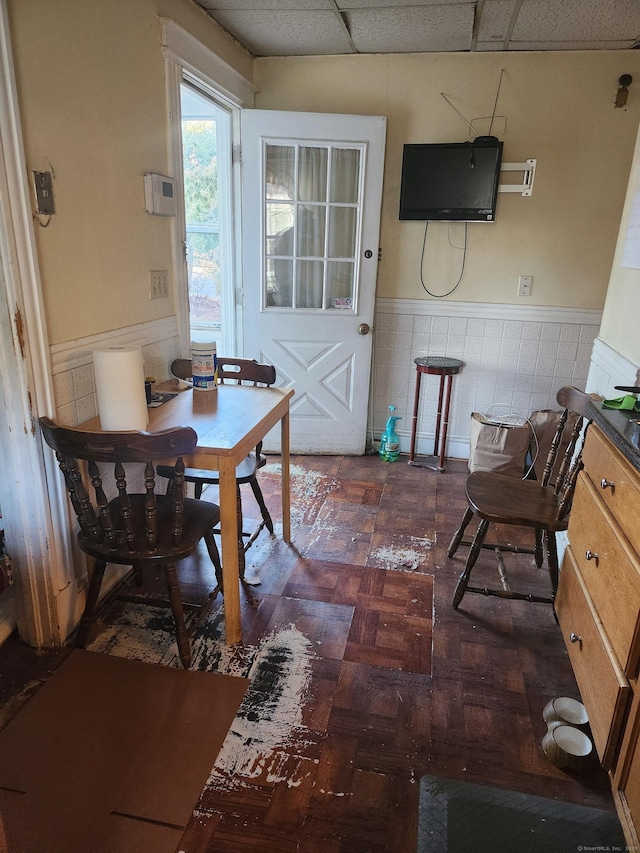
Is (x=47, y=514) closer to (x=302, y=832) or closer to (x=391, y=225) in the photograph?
(x=302, y=832)

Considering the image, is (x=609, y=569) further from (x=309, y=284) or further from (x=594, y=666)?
(x=309, y=284)

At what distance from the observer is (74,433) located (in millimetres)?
1512

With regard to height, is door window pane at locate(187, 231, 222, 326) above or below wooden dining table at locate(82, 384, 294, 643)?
above

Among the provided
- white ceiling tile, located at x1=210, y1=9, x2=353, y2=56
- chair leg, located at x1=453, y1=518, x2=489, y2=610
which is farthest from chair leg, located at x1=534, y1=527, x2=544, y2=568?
white ceiling tile, located at x1=210, y1=9, x2=353, y2=56

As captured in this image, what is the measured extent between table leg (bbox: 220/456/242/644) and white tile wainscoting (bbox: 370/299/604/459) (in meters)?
2.13

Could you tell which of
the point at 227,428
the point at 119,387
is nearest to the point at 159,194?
the point at 119,387

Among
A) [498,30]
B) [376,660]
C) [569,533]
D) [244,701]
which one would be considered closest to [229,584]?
[244,701]

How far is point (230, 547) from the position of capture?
5.83ft

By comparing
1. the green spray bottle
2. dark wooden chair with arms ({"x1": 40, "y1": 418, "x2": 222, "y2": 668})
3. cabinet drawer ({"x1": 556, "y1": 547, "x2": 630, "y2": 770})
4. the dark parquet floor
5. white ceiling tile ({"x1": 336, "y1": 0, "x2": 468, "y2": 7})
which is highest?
white ceiling tile ({"x1": 336, "y1": 0, "x2": 468, "y2": 7})

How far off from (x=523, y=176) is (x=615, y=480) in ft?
8.06

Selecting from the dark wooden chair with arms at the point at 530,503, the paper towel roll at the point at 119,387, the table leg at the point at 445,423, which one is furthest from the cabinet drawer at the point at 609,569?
the table leg at the point at 445,423

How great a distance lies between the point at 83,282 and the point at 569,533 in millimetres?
1773

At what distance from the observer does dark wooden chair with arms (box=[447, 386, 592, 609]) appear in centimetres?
195

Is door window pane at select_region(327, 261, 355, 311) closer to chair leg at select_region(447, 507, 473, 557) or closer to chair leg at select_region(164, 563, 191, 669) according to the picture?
chair leg at select_region(447, 507, 473, 557)
